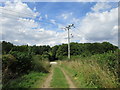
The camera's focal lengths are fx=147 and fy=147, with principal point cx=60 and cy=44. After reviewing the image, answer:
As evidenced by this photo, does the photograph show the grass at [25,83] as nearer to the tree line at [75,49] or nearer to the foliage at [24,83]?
the foliage at [24,83]

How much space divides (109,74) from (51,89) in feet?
11.4

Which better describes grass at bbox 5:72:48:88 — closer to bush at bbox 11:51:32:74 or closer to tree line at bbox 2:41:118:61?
bush at bbox 11:51:32:74

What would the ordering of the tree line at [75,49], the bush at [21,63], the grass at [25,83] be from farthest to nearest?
the tree line at [75,49], the bush at [21,63], the grass at [25,83]

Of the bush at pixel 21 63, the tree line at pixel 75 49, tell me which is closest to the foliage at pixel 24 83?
the bush at pixel 21 63

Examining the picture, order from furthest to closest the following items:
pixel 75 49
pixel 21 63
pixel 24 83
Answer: pixel 75 49
pixel 21 63
pixel 24 83

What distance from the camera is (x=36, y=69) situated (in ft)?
62.9

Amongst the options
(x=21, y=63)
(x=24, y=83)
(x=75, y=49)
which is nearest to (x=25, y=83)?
(x=24, y=83)

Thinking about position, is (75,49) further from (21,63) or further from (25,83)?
(25,83)

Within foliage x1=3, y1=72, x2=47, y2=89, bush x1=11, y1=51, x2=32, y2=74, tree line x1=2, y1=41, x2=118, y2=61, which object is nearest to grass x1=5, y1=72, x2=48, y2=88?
foliage x1=3, y1=72, x2=47, y2=89

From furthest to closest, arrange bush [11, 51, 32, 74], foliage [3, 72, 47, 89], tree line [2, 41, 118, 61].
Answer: tree line [2, 41, 118, 61] < bush [11, 51, 32, 74] < foliage [3, 72, 47, 89]

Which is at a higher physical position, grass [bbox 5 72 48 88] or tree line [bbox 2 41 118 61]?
tree line [bbox 2 41 118 61]

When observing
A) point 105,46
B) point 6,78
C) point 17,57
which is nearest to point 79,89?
point 6,78

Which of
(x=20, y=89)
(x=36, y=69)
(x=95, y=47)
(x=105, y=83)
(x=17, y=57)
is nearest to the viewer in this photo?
(x=105, y=83)

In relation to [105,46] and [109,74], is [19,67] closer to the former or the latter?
[109,74]
